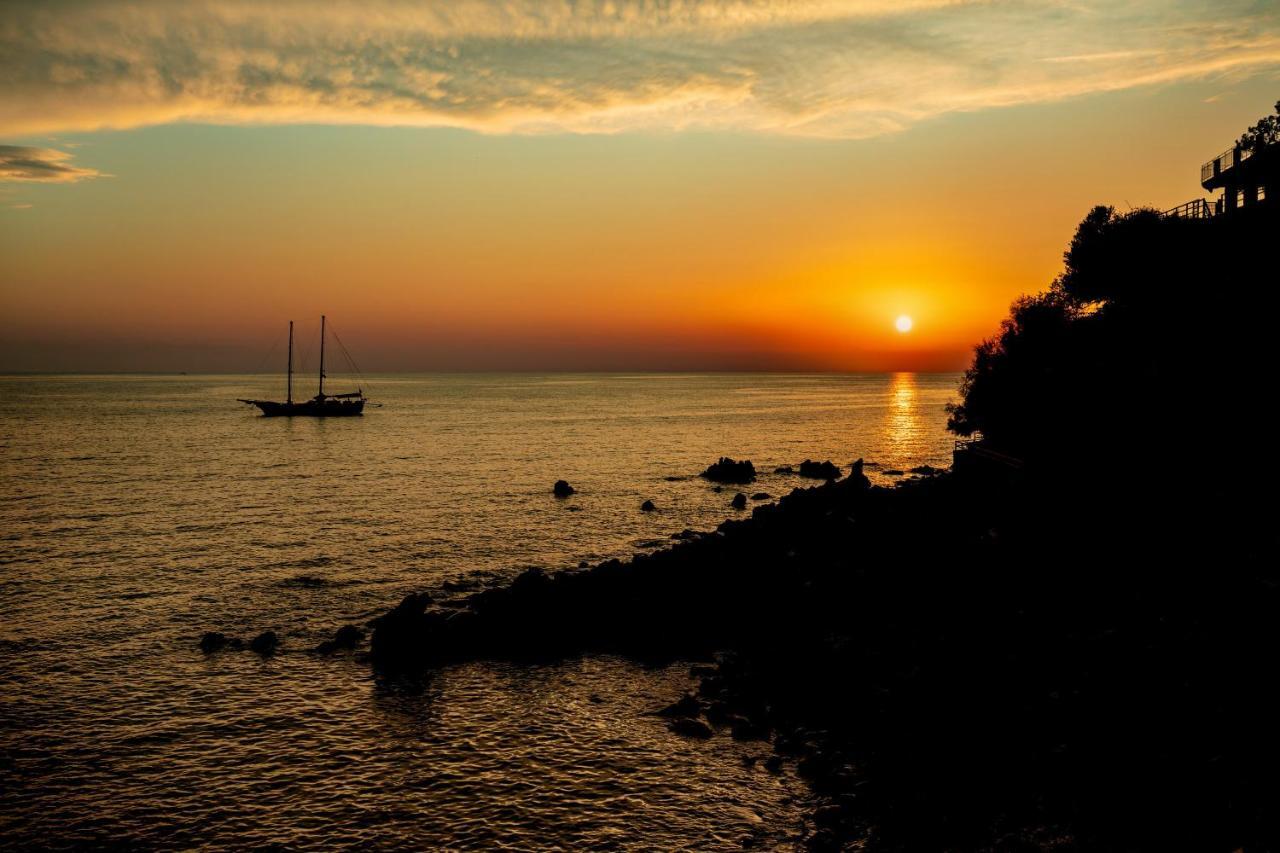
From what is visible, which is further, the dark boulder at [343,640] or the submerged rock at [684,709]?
the dark boulder at [343,640]

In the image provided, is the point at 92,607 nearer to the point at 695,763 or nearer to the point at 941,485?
the point at 695,763

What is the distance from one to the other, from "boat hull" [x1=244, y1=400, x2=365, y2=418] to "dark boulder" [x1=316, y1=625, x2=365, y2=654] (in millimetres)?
136849

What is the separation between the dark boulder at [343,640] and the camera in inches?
1209

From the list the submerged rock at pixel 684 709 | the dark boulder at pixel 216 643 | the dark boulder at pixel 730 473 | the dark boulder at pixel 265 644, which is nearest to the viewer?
the submerged rock at pixel 684 709

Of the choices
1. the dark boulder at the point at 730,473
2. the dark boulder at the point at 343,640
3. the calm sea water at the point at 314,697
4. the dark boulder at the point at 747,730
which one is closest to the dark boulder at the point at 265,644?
the calm sea water at the point at 314,697

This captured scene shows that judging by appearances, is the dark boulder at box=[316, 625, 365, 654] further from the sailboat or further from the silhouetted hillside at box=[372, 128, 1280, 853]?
the sailboat

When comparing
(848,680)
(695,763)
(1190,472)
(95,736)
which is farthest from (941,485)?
(95,736)

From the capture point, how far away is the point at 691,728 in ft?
76.5

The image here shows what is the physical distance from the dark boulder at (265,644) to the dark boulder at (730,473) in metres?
52.2

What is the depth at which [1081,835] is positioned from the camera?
15.7 metres

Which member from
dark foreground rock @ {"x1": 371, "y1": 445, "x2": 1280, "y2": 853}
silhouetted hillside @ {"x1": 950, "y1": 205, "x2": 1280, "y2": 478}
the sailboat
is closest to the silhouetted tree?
silhouetted hillside @ {"x1": 950, "y1": 205, "x2": 1280, "y2": 478}

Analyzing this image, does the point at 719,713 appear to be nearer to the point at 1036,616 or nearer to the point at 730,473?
the point at 1036,616

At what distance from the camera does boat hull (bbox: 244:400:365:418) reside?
161 metres

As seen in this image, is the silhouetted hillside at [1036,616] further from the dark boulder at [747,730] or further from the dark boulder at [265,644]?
the dark boulder at [265,644]
